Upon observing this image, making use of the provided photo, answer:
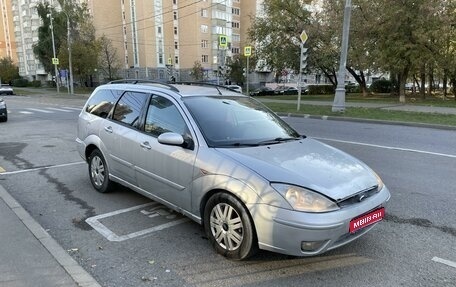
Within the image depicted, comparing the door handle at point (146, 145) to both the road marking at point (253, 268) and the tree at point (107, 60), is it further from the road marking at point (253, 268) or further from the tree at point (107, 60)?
the tree at point (107, 60)

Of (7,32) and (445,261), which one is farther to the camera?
(7,32)

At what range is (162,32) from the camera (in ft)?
227

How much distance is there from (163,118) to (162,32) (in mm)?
68292

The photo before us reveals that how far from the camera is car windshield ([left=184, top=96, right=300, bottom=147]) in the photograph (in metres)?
4.05

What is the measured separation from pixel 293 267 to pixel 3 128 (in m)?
13.7

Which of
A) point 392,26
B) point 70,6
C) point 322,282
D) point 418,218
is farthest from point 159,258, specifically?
point 70,6

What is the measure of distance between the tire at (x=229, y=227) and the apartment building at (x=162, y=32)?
64379 mm

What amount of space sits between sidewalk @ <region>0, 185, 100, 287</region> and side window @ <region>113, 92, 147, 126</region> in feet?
5.33

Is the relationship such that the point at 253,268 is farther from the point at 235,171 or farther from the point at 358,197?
the point at 358,197

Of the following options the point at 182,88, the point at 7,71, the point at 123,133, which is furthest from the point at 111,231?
the point at 7,71

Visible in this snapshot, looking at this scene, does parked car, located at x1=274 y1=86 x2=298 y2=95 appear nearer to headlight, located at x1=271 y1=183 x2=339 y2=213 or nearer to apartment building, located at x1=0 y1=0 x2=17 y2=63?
headlight, located at x1=271 y1=183 x2=339 y2=213

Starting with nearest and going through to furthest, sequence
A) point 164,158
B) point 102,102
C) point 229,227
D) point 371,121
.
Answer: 1. point 229,227
2. point 164,158
3. point 102,102
4. point 371,121

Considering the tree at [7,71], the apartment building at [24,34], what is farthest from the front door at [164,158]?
the apartment building at [24,34]

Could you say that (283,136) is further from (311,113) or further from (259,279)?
(311,113)
